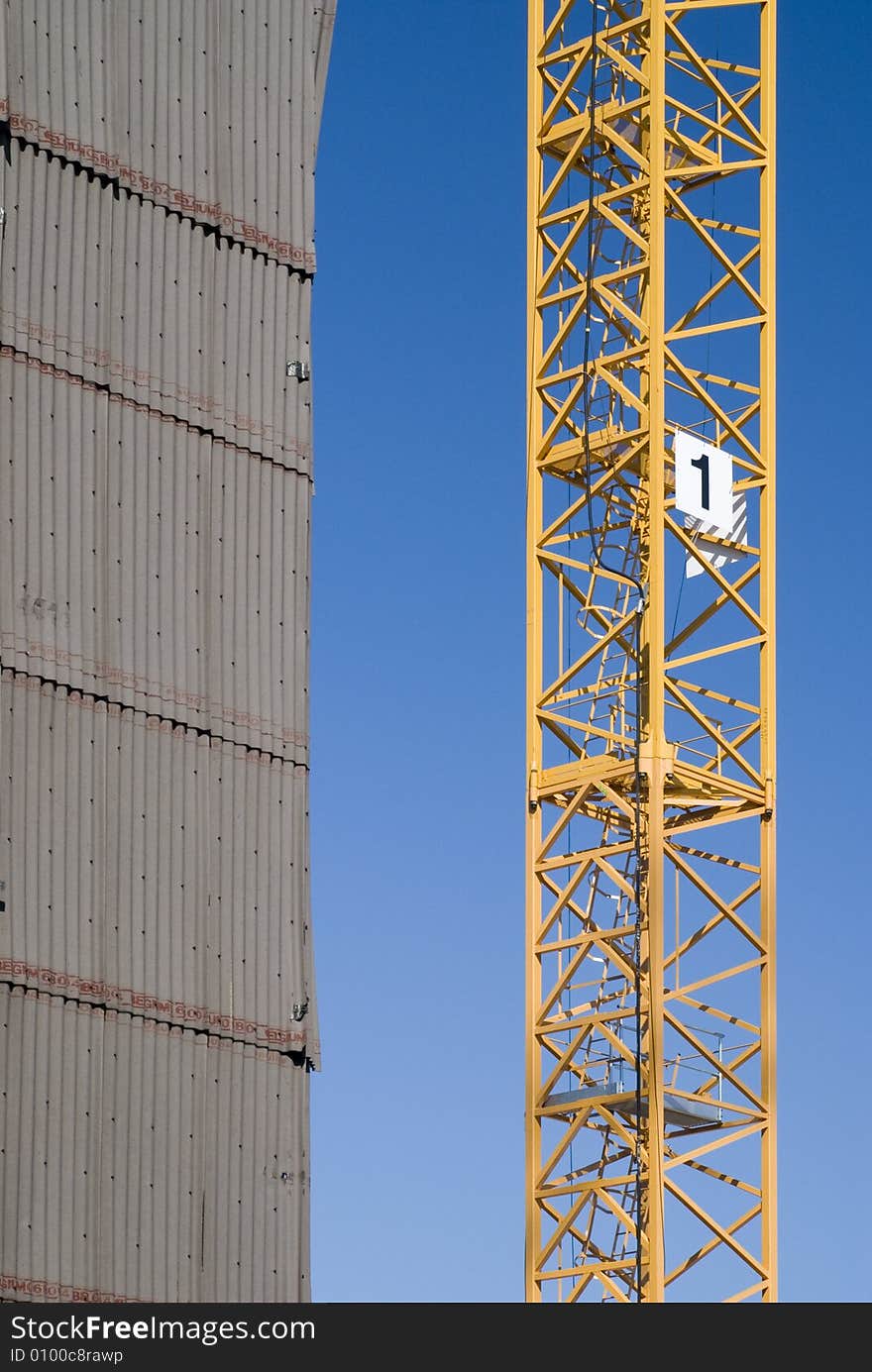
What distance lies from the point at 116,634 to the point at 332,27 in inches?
543

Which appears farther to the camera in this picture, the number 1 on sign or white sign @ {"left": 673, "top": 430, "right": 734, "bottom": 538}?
the number 1 on sign

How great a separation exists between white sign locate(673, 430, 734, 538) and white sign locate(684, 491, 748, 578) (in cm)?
8

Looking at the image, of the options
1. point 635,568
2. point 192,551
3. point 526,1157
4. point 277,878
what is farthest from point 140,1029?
point 635,568

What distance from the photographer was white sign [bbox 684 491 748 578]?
65500 millimetres

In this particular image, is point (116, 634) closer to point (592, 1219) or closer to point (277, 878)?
point (277, 878)

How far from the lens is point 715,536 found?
2603 inches

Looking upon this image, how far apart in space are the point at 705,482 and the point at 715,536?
122 centimetres

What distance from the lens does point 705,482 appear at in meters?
65.8

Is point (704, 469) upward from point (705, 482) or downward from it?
upward

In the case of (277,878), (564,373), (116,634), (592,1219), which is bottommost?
(592,1219)

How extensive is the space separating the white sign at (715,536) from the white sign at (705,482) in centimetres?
8

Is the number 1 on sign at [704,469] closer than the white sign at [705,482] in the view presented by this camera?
No

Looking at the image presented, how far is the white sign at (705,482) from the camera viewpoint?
65.3 metres

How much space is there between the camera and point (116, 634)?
53312 millimetres
